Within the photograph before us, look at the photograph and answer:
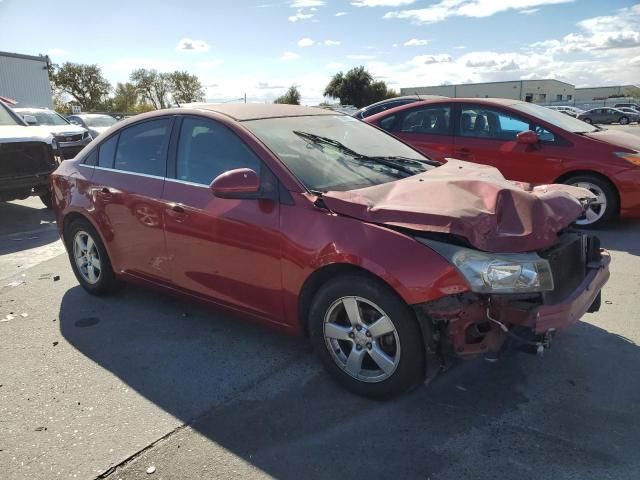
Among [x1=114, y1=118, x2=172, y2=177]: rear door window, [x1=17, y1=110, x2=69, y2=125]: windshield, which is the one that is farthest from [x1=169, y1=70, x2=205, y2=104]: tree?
[x1=114, y1=118, x2=172, y2=177]: rear door window

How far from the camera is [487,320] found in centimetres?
281

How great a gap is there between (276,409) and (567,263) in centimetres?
191

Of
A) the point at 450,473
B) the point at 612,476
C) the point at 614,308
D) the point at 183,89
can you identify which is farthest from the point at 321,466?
the point at 183,89

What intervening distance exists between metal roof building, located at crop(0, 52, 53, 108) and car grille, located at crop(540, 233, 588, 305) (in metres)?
27.0

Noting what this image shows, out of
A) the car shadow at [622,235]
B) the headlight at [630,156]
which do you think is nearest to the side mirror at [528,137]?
the headlight at [630,156]

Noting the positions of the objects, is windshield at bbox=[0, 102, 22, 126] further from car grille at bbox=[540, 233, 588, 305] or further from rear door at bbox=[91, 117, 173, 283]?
car grille at bbox=[540, 233, 588, 305]

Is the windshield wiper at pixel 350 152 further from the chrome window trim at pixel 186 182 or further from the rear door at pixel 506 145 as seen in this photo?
the rear door at pixel 506 145

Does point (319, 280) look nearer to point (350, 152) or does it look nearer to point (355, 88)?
point (350, 152)

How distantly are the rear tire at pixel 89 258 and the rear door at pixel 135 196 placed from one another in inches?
7.7

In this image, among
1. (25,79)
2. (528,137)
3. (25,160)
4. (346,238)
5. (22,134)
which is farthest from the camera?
(25,79)

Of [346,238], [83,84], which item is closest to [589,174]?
[346,238]

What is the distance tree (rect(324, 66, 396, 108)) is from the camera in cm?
7562

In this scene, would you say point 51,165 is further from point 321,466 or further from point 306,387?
point 321,466

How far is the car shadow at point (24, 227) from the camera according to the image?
23.6 ft
